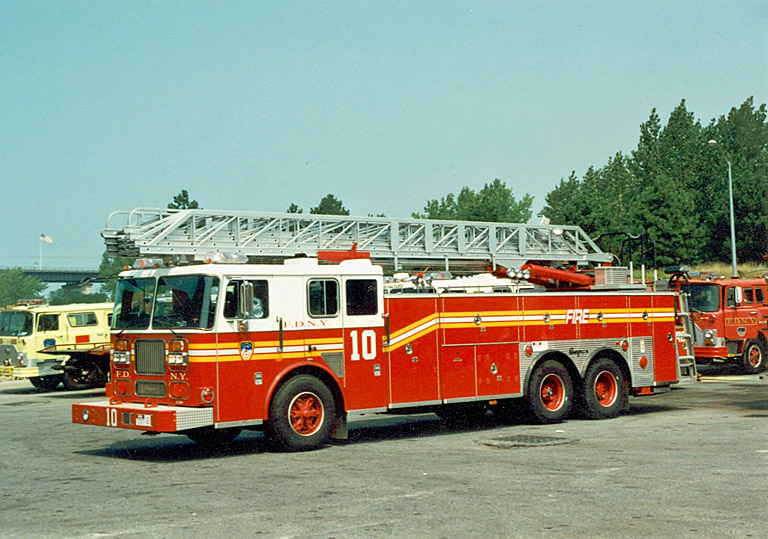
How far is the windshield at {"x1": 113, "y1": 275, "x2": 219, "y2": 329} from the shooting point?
11.9 m

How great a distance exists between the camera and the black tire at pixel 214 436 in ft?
44.0

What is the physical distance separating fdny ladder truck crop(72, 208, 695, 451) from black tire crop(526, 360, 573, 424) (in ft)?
0.07

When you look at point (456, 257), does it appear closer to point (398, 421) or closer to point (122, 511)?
point (398, 421)

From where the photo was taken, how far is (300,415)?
12.4 metres

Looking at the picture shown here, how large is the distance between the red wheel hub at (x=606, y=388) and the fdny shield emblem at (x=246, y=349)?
259 inches

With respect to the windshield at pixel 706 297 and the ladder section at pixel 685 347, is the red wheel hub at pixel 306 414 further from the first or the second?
the windshield at pixel 706 297

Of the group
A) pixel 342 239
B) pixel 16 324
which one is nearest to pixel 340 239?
pixel 342 239

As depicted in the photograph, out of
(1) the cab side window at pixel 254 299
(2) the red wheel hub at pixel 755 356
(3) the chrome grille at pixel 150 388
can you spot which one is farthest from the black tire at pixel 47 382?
(2) the red wheel hub at pixel 755 356

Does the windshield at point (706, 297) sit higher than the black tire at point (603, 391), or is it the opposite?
the windshield at point (706, 297)

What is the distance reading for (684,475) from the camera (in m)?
9.74

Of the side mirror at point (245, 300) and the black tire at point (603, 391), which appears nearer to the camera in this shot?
the side mirror at point (245, 300)

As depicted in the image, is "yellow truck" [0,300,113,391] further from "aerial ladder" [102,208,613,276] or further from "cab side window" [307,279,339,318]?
"cab side window" [307,279,339,318]

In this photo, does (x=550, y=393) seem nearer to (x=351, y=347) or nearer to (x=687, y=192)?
(x=351, y=347)

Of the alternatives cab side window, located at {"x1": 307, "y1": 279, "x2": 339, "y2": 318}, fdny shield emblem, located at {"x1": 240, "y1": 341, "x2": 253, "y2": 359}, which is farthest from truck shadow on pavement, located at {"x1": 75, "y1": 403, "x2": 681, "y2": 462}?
cab side window, located at {"x1": 307, "y1": 279, "x2": 339, "y2": 318}
